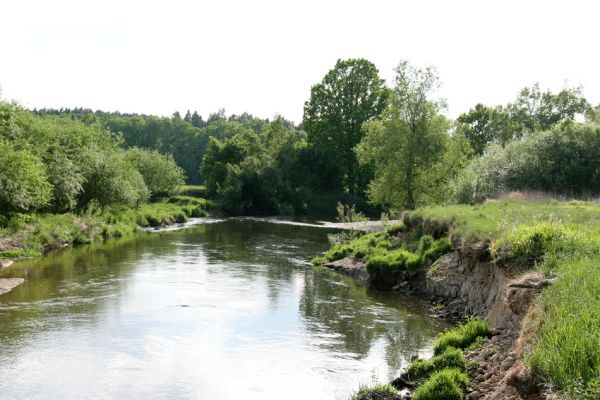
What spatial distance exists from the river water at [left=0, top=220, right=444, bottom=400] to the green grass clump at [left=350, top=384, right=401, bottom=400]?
711mm

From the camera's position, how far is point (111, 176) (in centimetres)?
5044

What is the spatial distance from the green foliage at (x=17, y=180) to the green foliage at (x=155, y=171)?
35.8m

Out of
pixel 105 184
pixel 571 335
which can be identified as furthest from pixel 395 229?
pixel 105 184

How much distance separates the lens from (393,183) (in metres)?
47.4

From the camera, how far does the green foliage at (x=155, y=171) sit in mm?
73875

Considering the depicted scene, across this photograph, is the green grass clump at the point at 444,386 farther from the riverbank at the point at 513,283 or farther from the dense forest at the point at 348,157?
the dense forest at the point at 348,157

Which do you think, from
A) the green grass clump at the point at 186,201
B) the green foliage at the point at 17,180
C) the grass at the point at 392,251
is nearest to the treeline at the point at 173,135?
the green grass clump at the point at 186,201

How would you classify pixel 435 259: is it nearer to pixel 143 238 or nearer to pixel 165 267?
pixel 165 267

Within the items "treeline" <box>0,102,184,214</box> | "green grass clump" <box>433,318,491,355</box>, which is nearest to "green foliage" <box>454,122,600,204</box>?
"green grass clump" <box>433,318,491,355</box>

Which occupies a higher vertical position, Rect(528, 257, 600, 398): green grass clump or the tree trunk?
the tree trunk

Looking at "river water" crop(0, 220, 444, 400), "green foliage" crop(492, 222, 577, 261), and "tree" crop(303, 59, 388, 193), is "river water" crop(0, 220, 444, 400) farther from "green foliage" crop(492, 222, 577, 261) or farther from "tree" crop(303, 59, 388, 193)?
"tree" crop(303, 59, 388, 193)

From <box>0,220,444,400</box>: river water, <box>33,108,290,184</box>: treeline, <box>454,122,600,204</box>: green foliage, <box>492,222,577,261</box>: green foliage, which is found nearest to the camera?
<box>0,220,444,400</box>: river water

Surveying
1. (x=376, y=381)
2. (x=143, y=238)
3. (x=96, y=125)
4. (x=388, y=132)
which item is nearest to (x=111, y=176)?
(x=143, y=238)

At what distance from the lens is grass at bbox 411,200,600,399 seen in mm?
8133
